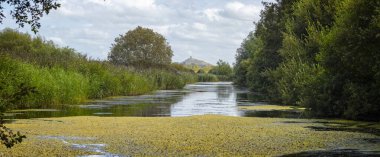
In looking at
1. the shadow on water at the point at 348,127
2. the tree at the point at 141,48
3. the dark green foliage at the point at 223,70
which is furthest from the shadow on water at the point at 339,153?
the dark green foliage at the point at 223,70

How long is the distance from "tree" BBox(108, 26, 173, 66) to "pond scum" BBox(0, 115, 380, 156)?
5907 cm

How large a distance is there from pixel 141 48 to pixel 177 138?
63657 mm

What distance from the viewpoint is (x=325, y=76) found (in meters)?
16.1

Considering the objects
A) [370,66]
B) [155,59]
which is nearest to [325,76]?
[370,66]

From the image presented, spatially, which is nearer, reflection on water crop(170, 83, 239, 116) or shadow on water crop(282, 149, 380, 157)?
shadow on water crop(282, 149, 380, 157)

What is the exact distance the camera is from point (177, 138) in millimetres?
9648

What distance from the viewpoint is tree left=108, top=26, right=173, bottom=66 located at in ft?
237

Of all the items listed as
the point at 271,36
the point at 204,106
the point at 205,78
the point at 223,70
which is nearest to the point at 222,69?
the point at 223,70

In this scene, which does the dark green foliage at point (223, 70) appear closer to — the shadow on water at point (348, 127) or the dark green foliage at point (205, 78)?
the dark green foliage at point (205, 78)

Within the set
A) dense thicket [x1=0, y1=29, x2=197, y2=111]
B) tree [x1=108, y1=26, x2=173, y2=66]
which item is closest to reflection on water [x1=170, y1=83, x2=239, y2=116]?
dense thicket [x1=0, y1=29, x2=197, y2=111]

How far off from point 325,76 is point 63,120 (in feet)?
27.5

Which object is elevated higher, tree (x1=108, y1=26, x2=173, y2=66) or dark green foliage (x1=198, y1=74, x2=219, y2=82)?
tree (x1=108, y1=26, x2=173, y2=66)

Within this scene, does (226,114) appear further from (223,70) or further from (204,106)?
(223,70)

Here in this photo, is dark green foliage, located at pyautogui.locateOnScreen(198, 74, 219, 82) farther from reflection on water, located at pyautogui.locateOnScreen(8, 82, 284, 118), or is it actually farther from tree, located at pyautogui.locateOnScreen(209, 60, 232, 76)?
reflection on water, located at pyautogui.locateOnScreen(8, 82, 284, 118)
